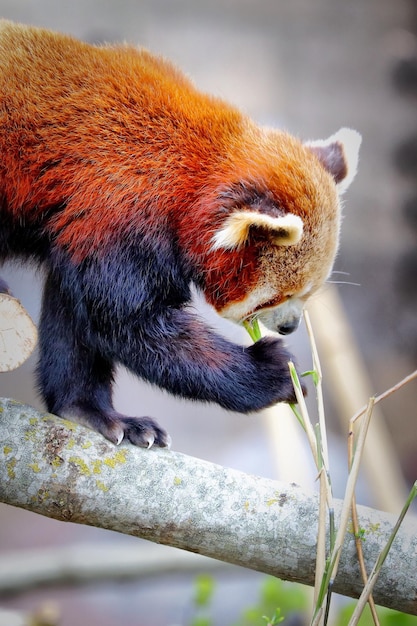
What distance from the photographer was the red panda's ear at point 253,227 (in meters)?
1.79

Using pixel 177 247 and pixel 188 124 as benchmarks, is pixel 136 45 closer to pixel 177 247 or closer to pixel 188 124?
pixel 188 124

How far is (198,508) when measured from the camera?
1635mm

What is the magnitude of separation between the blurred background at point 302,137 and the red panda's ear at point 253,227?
342 mm

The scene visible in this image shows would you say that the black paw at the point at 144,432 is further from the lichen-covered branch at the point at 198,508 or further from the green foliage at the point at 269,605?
the green foliage at the point at 269,605

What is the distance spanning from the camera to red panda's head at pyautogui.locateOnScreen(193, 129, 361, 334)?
1842mm

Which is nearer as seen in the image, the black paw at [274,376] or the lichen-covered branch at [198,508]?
the lichen-covered branch at [198,508]

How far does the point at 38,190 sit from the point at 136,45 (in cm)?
61

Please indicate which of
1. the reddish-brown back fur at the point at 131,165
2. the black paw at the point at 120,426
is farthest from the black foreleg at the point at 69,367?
the reddish-brown back fur at the point at 131,165

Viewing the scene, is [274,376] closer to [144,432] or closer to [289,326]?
[289,326]

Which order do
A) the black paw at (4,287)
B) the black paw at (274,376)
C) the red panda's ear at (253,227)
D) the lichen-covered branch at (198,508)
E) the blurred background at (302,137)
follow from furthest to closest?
the blurred background at (302,137), the black paw at (4,287), the black paw at (274,376), the red panda's ear at (253,227), the lichen-covered branch at (198,508)

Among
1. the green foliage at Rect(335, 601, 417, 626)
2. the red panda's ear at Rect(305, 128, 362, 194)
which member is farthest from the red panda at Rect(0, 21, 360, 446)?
the green foliage at Rect(335, 601, 417, 626)

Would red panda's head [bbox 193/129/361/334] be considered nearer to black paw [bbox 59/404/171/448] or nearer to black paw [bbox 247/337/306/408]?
black paw [bbox 247/337/306/408]

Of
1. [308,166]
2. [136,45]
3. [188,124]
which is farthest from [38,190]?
[308,166]

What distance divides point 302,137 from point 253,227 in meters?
0.63
